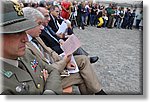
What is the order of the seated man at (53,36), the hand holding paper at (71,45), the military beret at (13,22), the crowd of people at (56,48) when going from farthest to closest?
the seated man at (53,36), the hand holding paper at (71,45), the crowd of people at (56,48), the military beret at (13,22)

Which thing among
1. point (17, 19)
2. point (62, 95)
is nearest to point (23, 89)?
point (62, 95)

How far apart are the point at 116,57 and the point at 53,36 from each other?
433mm

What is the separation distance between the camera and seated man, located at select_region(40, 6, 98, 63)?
1.67 meters

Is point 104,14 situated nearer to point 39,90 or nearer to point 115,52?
point 115,52

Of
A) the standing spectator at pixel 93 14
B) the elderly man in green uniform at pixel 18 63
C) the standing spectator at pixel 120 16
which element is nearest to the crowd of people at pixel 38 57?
the elderly man in green uniform at pixel 18 63

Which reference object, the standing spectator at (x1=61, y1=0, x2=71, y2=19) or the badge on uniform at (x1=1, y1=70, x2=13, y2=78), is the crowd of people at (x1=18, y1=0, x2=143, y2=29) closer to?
the standing spectator at (x1=61, y1=0, x2=71, y2=19)

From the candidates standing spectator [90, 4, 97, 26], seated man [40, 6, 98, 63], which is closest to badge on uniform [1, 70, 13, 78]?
seated man [40, 6, 98, 63]

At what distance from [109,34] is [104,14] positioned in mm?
128

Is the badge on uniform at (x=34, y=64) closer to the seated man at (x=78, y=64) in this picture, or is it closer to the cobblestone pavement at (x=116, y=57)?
the seated man at (x=78, y=64)

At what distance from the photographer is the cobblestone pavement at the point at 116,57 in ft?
5.43

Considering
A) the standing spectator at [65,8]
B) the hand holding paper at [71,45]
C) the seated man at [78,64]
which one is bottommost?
the seated man at [78,64]

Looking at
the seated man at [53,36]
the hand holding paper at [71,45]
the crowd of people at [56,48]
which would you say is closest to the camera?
the crowd of people at [56,48]

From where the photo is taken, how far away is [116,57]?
1734 millimetres

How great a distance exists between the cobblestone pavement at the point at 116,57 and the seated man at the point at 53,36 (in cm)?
5
